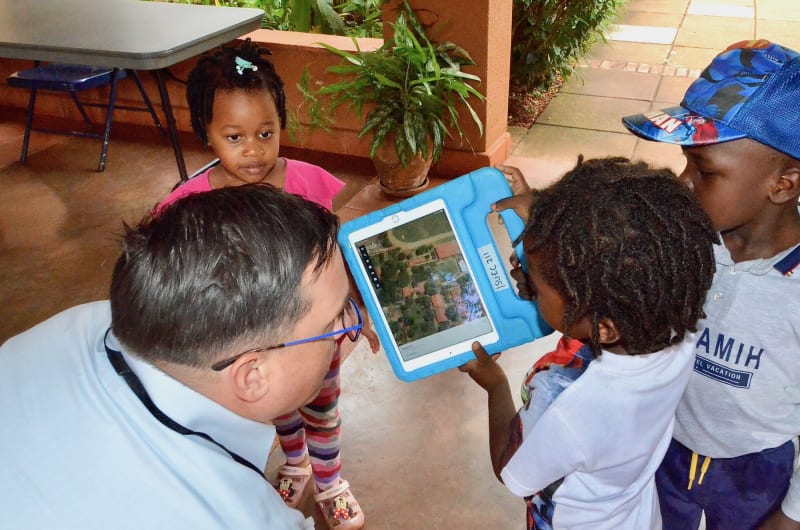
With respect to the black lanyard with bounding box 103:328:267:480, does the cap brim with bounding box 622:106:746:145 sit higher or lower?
higher

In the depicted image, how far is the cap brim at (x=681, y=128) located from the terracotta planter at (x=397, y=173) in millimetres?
2486

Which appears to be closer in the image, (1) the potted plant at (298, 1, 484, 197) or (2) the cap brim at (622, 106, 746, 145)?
(2) the cap brim at (622, 106, 746, 145)

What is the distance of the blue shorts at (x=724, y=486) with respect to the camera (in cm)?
147

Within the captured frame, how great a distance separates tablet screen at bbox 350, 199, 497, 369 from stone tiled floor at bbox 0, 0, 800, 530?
95 cm

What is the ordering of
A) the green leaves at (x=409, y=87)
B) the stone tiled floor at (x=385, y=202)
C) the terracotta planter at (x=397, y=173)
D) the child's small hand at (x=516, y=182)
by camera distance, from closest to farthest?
the child's small hand at (x=516, y=182)
the stone tiled floor at (x=385, y=202)
the green leaves at (x=409, y=87)
the terracotta planter at (x=397, y=173)

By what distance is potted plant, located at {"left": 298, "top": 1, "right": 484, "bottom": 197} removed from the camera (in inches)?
145

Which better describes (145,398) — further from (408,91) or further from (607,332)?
(408,91)

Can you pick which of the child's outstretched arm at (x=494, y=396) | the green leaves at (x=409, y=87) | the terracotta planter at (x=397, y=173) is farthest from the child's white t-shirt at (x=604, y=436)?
the terracotta planter at (x=397, y=173)

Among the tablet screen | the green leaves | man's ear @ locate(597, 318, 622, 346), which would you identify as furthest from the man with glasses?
the green leaves

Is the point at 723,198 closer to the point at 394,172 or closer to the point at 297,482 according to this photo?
the point at 297,482

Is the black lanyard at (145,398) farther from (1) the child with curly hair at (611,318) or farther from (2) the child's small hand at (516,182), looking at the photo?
(2) the child's small hand at (516,182)

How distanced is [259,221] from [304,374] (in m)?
0.31

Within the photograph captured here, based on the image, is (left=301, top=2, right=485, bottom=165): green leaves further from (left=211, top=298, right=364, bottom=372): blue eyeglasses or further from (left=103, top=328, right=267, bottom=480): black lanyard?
(left=103, top=328, right=267, bottom=480): black lanyard

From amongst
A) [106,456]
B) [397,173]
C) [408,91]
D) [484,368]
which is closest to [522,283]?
[484,368]
